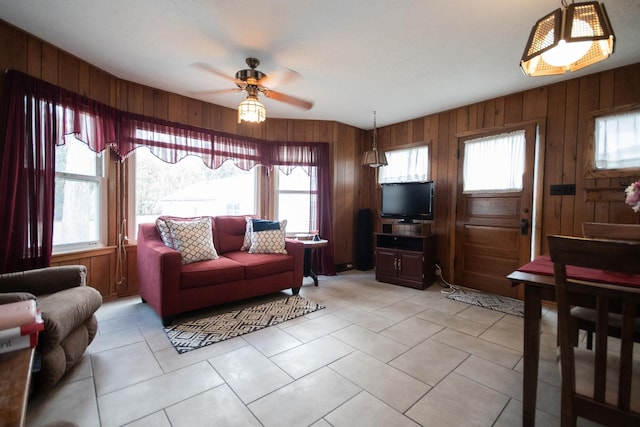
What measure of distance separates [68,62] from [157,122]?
87 centimetres

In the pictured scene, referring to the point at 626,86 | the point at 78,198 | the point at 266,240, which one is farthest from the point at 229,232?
the point at 626,86

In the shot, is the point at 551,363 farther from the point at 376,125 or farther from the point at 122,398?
the point at 376,125

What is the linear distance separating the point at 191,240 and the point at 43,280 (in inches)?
42.9

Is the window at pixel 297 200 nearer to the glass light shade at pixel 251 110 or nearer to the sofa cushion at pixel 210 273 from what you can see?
the sofa cushion at pixel 210 273

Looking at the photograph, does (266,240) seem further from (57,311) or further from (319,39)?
(319,39)

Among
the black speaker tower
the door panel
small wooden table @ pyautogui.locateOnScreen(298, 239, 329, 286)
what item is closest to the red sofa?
small wooden table @ pyautogui.locateOnScreen(298, 239, 329, 286)

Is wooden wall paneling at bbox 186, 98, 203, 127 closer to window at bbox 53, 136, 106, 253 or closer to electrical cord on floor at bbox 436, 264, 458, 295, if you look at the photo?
window at bbox 53, 136, 106, 253

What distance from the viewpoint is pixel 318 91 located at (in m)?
3.29

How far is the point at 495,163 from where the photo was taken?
344 centimetres

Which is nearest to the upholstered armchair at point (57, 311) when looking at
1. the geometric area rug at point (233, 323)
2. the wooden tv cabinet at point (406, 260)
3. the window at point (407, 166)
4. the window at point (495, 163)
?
the geometric area rug at point (233, 323)

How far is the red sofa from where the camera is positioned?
2.41m

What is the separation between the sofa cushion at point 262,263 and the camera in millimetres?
2883

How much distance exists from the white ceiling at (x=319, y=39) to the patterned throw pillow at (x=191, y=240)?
149 centimetres

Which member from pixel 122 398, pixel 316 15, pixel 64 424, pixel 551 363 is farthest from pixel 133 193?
pixel 551 363
